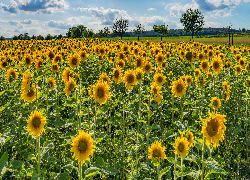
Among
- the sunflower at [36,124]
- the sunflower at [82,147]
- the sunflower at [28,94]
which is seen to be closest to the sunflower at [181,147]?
the sunflower at [82,147]

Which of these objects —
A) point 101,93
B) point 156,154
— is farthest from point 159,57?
point 156,154

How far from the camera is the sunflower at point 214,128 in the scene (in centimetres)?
247

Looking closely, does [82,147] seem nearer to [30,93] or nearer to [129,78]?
[30,93]

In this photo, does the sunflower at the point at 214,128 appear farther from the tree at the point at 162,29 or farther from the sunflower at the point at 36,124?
the tree at the point at 162,29

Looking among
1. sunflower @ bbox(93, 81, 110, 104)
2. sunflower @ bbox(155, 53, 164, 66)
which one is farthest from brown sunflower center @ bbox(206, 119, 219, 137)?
sunflower @ bbox(155, 53, 164, 66)

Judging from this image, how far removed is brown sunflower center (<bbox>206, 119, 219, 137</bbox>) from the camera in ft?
8.14

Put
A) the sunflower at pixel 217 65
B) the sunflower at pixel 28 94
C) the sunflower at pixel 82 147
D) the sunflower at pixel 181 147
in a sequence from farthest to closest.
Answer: the sunflower at pixel 217 65
the sunflower at pixel 28 94
the sunflower at pixel 181 147
the sunflower at pixel 82 147

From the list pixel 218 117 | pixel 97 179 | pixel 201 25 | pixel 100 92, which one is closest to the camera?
pixel 218 117

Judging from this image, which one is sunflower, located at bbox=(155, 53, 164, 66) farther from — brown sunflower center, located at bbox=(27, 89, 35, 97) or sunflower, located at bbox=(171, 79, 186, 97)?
brown sunflower center, located at bbox=(27, 89, 35, 97)

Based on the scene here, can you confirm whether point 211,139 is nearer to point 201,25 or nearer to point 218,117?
point 218,117

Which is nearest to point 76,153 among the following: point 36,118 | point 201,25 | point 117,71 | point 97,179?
point 36,118

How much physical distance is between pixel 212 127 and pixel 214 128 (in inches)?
1.0

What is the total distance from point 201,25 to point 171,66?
41874 mm

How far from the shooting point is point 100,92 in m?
3.29
